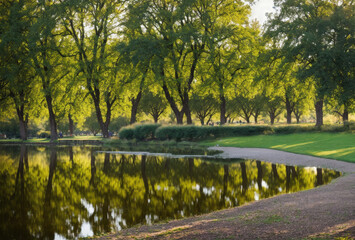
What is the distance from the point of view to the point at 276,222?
7391mm

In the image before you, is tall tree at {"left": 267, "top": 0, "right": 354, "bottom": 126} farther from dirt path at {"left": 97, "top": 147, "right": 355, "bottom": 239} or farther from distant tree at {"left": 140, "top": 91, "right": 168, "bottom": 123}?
distant tree at {"left": 140, "top": 91, "right": 168, "bottom": 123}

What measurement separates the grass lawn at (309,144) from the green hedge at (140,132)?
7.83 metres

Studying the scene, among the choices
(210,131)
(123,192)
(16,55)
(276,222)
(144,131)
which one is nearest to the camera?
(276,222)

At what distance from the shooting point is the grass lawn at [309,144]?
20.8 metres

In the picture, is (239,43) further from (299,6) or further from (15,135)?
(15,135)

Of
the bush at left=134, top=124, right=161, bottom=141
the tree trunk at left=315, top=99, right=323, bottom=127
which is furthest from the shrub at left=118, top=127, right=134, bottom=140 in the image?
the tree trunk at left=315, top=99, right=323, bottom=127

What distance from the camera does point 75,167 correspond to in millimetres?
20156

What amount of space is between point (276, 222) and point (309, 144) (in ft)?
68.3

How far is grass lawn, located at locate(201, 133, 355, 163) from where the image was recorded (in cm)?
2078

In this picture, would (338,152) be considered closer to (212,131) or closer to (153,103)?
(212,131)

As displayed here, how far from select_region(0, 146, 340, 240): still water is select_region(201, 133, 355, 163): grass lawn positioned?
4.66 meters

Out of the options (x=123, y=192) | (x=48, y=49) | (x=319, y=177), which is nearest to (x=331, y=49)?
(x=319, y=177)

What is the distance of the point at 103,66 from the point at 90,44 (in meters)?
3.70

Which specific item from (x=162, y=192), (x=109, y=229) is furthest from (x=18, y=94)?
(x=109, y=229)
